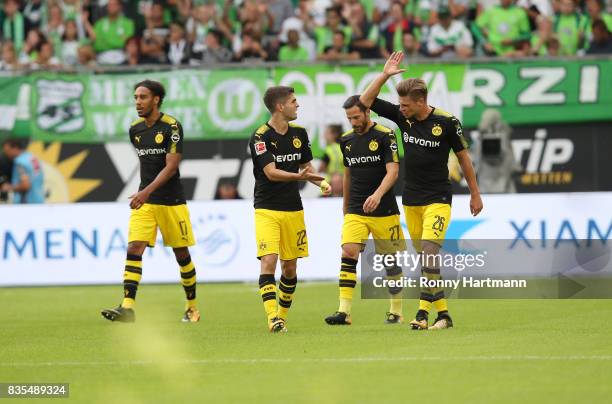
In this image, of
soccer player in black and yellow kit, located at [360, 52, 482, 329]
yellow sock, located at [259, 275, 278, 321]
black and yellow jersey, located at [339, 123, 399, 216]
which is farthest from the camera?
black and yellow jersey, located at [339, 123, 399, 216]

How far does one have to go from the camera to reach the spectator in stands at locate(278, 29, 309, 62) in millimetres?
24469

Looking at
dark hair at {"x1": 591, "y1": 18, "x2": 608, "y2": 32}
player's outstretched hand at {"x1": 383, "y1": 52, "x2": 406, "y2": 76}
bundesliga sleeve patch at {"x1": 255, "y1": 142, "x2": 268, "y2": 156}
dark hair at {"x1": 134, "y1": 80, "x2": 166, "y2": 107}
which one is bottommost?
bundesliga sleeve patch at {"x1": 255, "y1": 142, "x2": 268, "y2": 156}

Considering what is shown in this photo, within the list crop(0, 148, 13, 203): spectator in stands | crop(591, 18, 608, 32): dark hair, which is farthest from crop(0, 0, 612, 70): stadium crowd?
crop(0, 148, 13, 203): spectator in stands

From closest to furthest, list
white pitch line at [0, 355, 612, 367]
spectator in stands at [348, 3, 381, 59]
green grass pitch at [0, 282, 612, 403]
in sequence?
green grass pitch at [0, 282, 612, 403] → white pitch line at [0, 355, 612, 367] → spectator in stands at [348, 3, 381, 59]

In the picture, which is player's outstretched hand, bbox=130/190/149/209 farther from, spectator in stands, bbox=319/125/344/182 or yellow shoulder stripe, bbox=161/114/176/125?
spectator in stands, bbox=319/125/344/182

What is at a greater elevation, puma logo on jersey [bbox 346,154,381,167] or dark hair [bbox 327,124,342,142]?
puma logo on jersey [bbox 346,154,381,167]

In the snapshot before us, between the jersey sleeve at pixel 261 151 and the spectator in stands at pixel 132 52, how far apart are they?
1254cm

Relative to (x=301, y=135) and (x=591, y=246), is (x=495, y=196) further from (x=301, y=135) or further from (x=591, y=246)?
(x=301, y=135)

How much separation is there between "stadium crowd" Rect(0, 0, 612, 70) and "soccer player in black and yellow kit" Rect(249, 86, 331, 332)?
10.6 m

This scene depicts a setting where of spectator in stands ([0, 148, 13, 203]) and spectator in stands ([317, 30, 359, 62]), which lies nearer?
spectator in stands ([0, 148, 13, 203])

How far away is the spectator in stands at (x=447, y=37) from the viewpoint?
2423cm

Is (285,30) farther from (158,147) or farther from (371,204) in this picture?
(371,204)

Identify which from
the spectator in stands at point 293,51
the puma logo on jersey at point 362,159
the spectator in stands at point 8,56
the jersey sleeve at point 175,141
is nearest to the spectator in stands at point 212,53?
the spectator in stands at point 293,51

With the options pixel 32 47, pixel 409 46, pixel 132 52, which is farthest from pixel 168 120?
pixel 32 47
